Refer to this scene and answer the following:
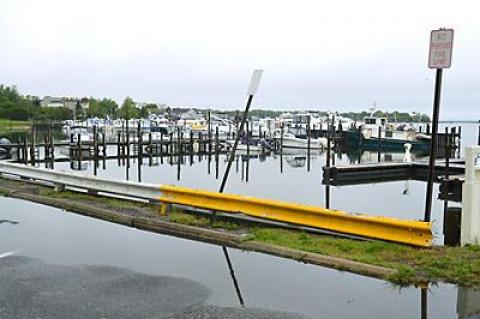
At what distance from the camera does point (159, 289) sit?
6465 millimetres

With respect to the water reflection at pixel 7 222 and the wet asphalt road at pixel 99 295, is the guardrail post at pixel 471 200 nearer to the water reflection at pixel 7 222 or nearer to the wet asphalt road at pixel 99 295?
the wet asphalt road at pixel 99 295

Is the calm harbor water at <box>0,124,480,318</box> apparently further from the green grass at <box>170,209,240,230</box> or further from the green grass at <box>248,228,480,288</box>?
the green grass at <box>170,209,240,230</box>

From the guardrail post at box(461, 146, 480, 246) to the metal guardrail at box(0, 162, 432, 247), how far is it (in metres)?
0.89

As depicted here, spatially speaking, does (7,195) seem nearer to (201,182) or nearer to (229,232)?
(229,232)

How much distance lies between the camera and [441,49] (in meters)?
7.67

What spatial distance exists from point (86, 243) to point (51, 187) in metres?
6.27

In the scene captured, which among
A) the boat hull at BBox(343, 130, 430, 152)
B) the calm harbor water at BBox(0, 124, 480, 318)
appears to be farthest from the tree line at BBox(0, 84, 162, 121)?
the calm harbor water at BBox(0, 124, 480, 318)

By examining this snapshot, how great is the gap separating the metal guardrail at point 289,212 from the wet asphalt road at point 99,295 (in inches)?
101

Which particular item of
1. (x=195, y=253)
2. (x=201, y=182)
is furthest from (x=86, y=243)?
(x=201, y=182)

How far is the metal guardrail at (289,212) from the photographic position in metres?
7.82

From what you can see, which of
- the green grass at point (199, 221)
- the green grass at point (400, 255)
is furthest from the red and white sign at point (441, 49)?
the green grass at point (199, 221)

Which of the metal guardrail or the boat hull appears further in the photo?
the boat hull

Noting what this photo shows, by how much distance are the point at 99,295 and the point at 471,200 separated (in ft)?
17.8

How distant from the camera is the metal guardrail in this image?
782 centimetres
